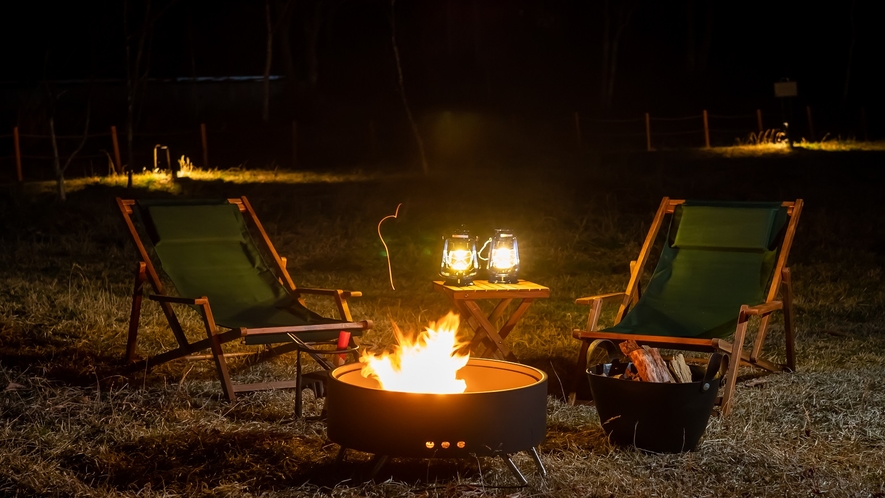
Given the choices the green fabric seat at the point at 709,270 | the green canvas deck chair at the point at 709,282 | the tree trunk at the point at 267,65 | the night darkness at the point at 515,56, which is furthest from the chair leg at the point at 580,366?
the night darkness at the point at 515,56

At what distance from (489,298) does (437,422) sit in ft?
5.38

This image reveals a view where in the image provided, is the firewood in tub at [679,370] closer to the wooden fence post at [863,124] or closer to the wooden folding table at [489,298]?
the wooden folding table at [489,298]

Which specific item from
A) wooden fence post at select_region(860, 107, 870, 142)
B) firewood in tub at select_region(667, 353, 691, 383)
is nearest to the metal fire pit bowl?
firewood in tub at select_region(667, 353, 691, 383)

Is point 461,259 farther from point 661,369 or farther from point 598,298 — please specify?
point 661,369

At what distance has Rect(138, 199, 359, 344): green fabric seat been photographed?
4.51m

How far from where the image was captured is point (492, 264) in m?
4.51

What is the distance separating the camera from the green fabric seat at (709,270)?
4309 mm

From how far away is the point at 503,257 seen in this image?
14.7ft

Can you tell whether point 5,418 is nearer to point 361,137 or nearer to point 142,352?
point 142,352

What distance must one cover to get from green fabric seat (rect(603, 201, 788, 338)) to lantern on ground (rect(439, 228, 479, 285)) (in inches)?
27.6

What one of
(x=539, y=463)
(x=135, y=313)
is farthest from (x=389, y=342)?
(x=539, y=463)

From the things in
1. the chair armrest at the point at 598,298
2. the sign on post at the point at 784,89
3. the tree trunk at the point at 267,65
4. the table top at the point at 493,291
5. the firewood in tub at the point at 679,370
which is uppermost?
the tree trunk at the point at 267,65

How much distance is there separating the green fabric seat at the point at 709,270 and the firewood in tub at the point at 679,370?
662 mm

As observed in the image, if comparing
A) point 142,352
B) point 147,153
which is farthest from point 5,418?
point 147,153
